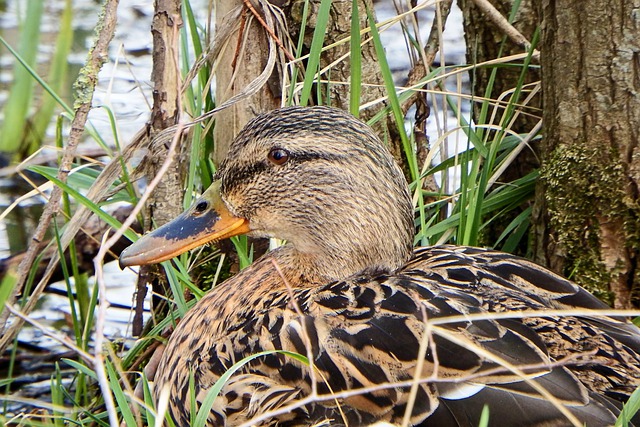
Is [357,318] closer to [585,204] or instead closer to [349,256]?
[349,256]

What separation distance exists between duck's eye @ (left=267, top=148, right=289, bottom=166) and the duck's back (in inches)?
15.9

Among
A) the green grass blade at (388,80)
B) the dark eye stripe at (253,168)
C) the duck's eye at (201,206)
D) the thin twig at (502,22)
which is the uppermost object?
the thin twig at (502,22)

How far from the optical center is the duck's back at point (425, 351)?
8.42ft

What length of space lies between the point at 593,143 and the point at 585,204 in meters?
0.21

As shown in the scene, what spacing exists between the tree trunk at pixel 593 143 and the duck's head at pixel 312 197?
0.61 m

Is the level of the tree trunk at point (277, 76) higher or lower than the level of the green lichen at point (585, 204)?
higher

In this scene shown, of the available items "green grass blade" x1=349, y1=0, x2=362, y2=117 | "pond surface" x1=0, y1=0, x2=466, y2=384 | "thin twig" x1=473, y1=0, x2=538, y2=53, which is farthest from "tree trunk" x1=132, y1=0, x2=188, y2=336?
"thin twig" x1=473, y1=0, x2=538, y2=53

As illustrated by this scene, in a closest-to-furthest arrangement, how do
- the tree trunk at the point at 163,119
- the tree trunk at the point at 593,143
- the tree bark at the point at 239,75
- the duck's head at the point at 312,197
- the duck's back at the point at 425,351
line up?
the duck's back at the point at 425,351 < the duck's head at the point at 312,197 < the tree trunk at the point at 593,143 < the tree trunk at the point at 163,119 < the tree bark at the point at 239,75

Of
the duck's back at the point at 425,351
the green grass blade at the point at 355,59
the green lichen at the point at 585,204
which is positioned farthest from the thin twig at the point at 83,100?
the green lichen at the point at 585,204

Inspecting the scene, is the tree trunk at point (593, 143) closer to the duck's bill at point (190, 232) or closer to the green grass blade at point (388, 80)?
the green grass blade at point (388, 80)

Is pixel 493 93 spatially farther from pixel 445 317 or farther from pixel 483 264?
pixel 445 317

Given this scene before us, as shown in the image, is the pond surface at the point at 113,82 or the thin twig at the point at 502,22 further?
the pond surface at the point at 113,82

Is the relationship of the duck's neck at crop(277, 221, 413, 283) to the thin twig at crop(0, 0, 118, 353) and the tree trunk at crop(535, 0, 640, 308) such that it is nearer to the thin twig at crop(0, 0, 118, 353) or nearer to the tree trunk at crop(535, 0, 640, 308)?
the tree trunk at crop(535, 0, 640, 308)

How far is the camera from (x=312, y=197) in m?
3.25
